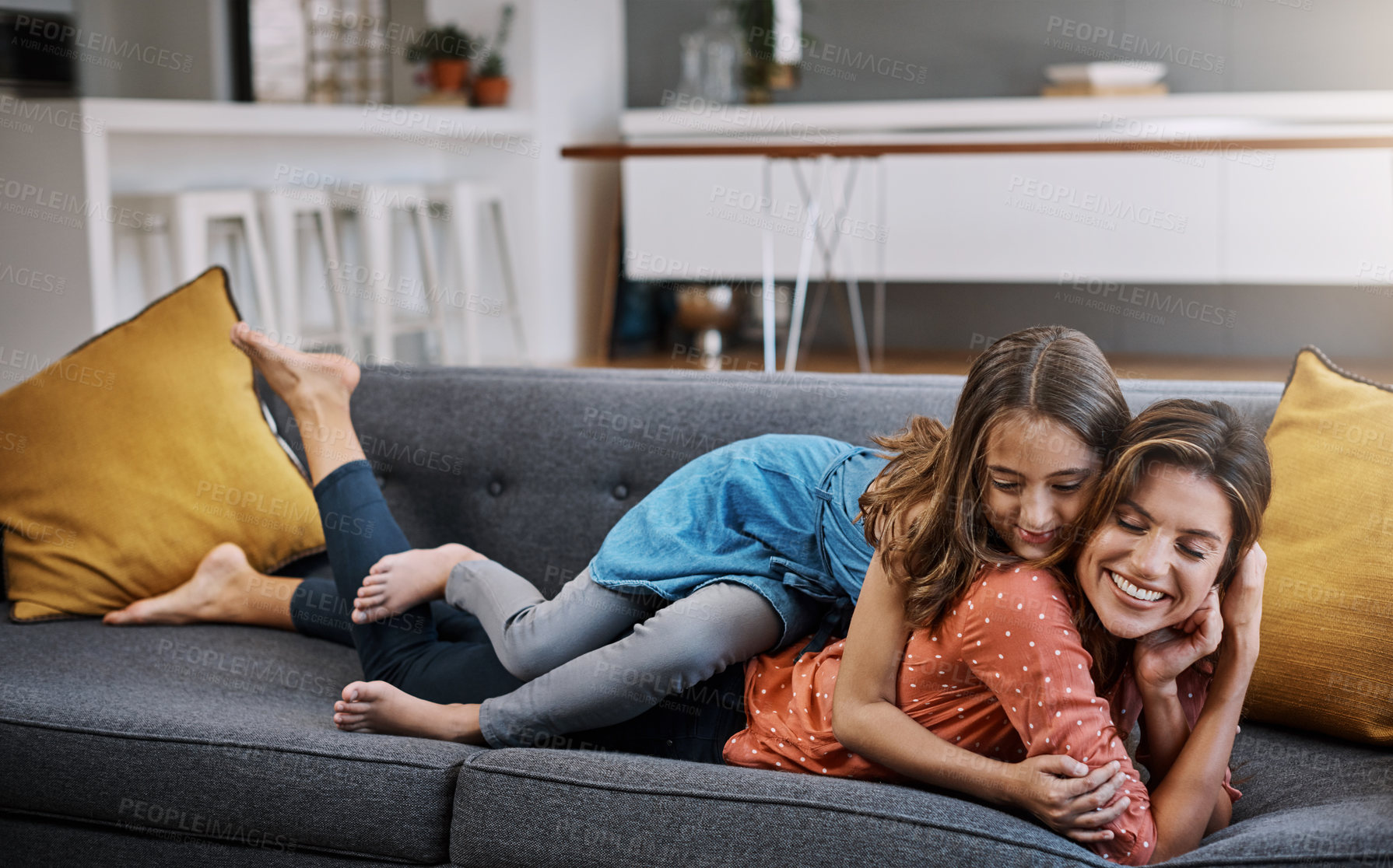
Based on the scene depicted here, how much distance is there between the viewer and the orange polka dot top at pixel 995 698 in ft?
3.76

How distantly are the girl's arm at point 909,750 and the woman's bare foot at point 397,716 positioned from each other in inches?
19.3

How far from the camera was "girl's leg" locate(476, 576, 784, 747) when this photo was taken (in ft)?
4.69

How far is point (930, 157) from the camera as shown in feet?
15.8

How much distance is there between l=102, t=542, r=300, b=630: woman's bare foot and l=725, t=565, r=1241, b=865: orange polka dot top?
817 millimetres

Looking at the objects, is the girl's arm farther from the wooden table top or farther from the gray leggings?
the wooden table top

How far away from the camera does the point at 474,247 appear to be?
4.79 m

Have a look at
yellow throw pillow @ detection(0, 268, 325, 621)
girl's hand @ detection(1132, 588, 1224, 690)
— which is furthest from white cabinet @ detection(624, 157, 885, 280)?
girl's hand @ detection(1132, 588, 1224, 690)

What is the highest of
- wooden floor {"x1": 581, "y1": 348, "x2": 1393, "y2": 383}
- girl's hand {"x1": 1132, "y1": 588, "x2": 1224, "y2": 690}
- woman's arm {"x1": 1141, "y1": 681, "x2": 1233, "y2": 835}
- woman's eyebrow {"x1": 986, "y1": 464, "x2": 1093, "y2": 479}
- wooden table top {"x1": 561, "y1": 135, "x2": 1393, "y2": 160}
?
wooden table top {"x1": 561, "y1": 135, "x2": 1393, "y2": 160}

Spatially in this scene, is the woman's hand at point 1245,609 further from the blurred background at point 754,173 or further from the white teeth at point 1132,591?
the blurred background at point 754,173

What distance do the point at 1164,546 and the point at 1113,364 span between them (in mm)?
4322

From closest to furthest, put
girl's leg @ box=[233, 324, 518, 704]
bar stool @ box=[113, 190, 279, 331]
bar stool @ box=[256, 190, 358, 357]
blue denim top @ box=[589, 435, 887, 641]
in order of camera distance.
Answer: blue denim top @ box=[589, 435, 887, 641], girl's leg @ box=[233, 324, 518, 704], bar stool @ box=[113, 190, 279, 331], bar stool @ box=[256, 190, 358, 357]

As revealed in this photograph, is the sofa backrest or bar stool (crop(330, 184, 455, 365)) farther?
bar stool (crop(330, 184, 455, 365))

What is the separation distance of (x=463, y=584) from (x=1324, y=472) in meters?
1.08

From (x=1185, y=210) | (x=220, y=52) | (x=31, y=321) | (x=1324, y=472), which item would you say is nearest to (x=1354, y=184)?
(x=1185, y=210)
